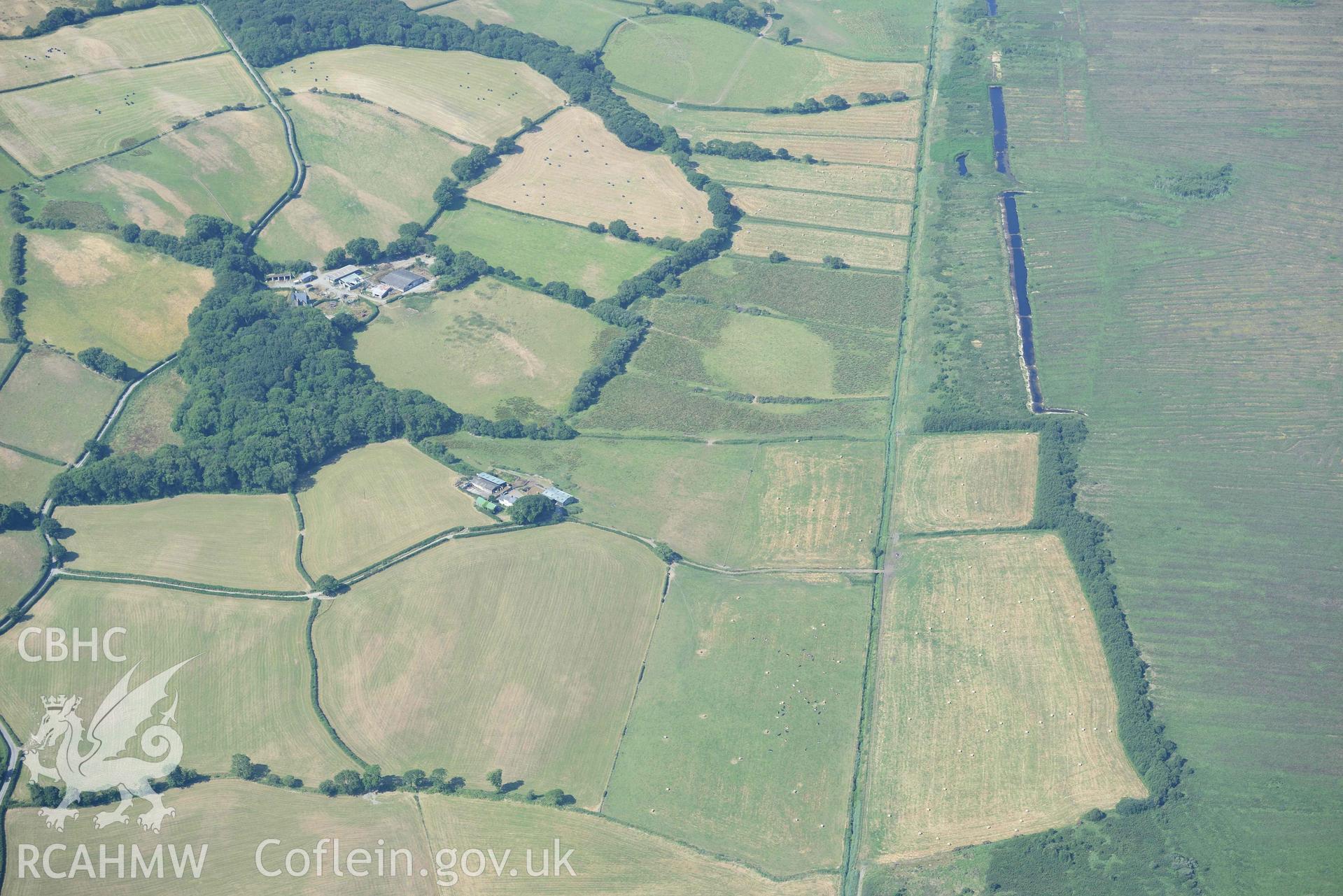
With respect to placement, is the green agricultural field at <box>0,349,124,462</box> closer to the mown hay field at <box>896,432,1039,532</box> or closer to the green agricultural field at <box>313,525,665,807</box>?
the green agricultural field at <box>313,525,665,807</box>

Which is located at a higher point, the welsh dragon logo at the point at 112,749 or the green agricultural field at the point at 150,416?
the green agricultural field at the point at 150,416

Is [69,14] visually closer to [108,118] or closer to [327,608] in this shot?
[108,118]

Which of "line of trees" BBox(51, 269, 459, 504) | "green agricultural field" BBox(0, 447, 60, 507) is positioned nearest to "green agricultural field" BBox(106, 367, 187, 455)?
"line of trees" BBox(51, 269, 459, 504)

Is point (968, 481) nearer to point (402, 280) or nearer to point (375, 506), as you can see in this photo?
point (375, 506)

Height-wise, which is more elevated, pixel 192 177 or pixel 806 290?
pixel 806 290

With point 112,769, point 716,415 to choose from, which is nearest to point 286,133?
point 716,415

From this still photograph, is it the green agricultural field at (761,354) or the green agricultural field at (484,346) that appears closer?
the green agricultural field at (484,346)

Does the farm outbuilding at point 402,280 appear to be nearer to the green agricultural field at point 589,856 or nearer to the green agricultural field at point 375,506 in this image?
the green agricultural field at point 375,506

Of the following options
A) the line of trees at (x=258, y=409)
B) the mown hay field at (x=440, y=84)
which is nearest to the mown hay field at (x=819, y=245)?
the mown hay field at (x=440, y=84)
